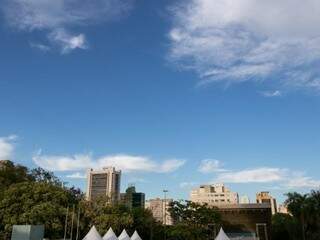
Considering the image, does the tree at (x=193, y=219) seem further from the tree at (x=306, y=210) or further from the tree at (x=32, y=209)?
the tree at (x=32, y=209)

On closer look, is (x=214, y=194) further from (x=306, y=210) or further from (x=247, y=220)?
(x=306, y=210)

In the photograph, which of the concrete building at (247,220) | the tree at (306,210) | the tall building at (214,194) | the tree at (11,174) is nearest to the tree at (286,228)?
the tree at (306,210)

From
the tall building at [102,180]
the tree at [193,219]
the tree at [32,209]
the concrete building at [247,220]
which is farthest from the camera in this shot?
the tall building at [102,180]

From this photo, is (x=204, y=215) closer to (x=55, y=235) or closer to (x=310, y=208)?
(x=310, y=208)

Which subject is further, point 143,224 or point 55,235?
point 143,224

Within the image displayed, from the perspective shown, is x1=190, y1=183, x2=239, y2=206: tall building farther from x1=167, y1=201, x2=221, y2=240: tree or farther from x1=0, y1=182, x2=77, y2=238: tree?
x1=0, y1=182, x2=77, y2=238: tree

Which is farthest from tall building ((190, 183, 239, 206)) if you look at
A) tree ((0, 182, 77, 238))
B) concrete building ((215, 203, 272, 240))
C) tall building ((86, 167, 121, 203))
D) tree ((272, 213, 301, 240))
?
tree ((0, 182, 77, 238))

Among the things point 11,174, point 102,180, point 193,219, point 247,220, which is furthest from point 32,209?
point 102,180

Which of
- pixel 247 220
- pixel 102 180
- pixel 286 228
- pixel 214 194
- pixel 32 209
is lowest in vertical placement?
pixel 286 228

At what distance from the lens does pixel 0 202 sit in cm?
5091

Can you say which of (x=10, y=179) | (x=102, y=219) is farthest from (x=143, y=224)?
(x=10, y=179)

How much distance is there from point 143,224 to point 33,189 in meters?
18.7

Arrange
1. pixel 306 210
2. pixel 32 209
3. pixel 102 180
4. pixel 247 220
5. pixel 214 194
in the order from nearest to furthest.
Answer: pixel 32 209 < pixel 306 210 < pixel 247 220 < pixel 214 194 < pixel 102 180

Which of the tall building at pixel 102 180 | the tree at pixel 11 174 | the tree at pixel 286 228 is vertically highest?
the tall building at pixel 102 180
